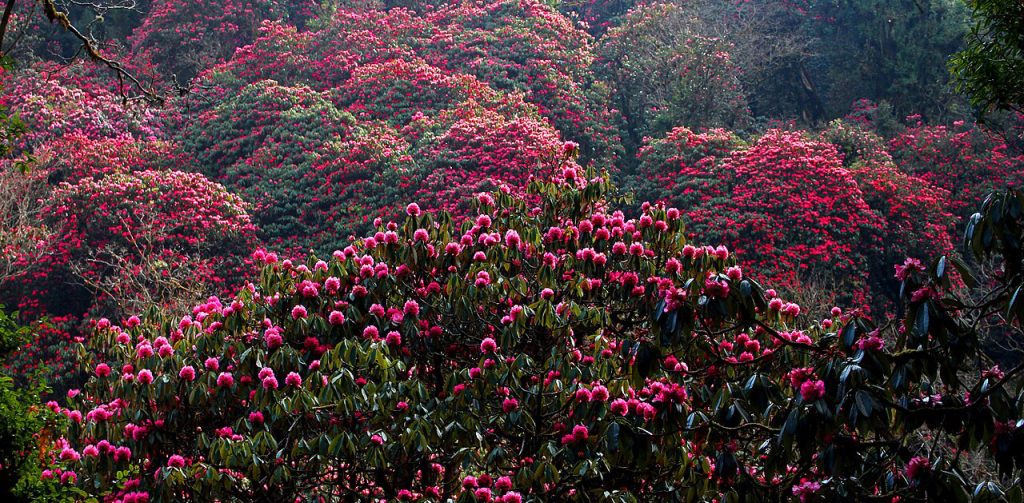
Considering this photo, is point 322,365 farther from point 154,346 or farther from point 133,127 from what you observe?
point 133,127

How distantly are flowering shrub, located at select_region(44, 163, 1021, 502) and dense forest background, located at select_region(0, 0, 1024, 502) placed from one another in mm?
22

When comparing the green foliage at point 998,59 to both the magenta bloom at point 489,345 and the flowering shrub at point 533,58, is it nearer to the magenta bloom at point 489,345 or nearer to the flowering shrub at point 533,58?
the magenta bloom at point 489,345

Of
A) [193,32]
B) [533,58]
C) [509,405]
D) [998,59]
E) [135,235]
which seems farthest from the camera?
[193,32]

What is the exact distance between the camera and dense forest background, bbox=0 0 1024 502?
3.09 m

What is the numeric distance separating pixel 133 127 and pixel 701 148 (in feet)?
34.7

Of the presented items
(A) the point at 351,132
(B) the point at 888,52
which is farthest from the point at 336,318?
(B) the point at 888,52

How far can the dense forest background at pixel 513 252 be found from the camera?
3.09 m

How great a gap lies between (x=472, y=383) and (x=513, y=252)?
34.3 inches

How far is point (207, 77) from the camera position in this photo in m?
17.6

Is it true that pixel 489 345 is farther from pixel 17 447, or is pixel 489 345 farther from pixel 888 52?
pixel 888 52

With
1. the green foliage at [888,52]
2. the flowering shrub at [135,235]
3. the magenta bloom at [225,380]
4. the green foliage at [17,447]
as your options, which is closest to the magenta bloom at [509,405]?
the magenta bloom at [225,380]

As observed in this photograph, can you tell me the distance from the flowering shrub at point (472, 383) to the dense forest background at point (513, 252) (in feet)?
0.07

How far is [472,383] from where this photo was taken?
4297 millimetres

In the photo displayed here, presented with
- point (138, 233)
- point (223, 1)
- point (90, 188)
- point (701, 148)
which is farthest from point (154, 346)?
point (223, 1)
